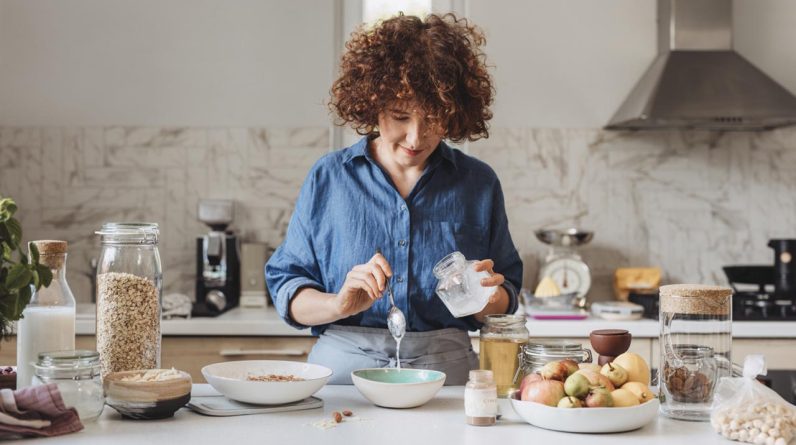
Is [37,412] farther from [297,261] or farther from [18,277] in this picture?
[297,261]

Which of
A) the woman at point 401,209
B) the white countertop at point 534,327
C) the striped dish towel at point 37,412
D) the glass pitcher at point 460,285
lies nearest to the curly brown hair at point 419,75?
the woman at point 401,209

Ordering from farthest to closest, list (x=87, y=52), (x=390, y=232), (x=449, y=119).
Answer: (x=87, y=52) < (x=390, y=232) < (x=449, y=119)

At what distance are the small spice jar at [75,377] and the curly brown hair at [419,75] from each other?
872mm

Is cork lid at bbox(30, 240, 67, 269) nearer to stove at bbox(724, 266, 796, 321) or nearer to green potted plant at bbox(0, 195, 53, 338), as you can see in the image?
green potted plant at bbox(0, 195, 53, 338)

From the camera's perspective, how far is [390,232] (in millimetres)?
→ 2188

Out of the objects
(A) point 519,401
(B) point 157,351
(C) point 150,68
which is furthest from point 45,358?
(C) point 150,68

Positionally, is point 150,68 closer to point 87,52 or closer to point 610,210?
point 87,52

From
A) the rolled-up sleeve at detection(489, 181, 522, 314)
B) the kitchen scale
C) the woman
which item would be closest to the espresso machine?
the kitchen scale

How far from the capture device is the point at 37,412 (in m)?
1.50

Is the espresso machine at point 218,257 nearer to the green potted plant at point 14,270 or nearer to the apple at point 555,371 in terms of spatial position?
the green potted plant at point 14,270

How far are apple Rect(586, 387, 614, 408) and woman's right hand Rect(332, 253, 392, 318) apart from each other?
1.51 ft

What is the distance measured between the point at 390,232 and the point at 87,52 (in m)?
2.26

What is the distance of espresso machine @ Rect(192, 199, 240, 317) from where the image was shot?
365 centimetres

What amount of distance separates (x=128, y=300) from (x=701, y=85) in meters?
2.68
